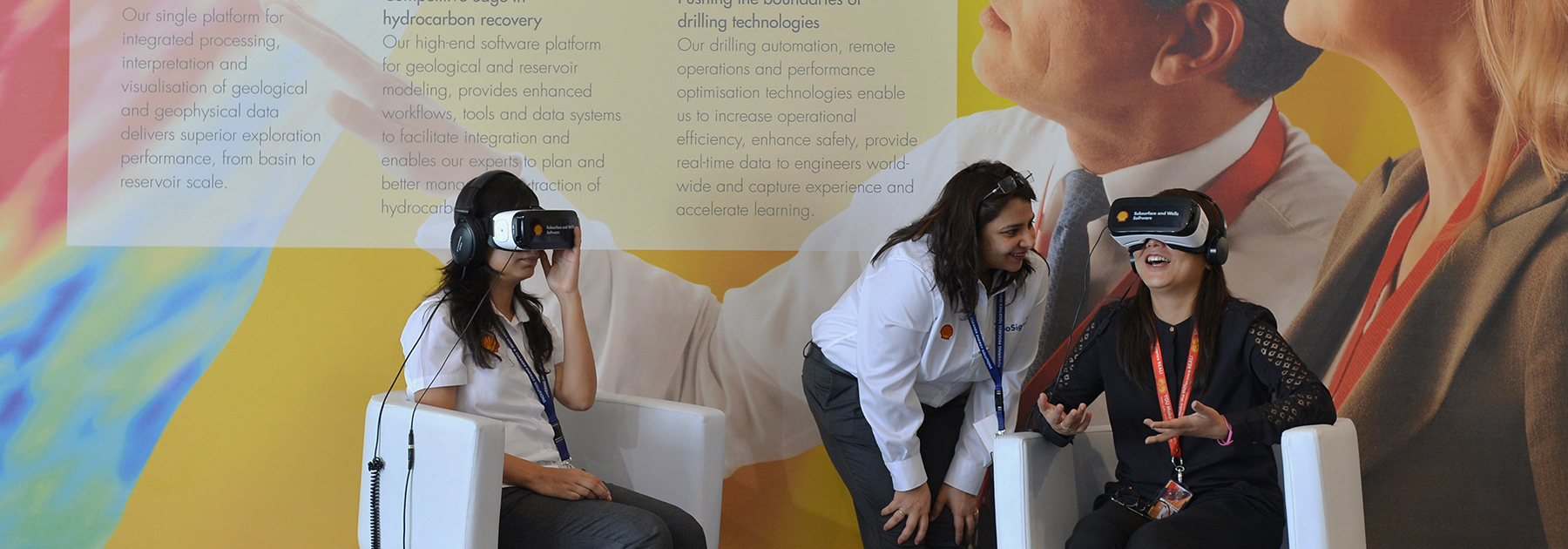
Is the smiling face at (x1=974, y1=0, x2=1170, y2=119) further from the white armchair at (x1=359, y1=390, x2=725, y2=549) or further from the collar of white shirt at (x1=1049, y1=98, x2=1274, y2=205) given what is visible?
Result: the white armchair at (x1=359, y1=390, x2=725, y2=549)

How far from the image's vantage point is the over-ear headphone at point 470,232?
7.05 ft

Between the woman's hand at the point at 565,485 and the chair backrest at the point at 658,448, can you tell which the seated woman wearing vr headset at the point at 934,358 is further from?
the woman's hand at the point at 565,485

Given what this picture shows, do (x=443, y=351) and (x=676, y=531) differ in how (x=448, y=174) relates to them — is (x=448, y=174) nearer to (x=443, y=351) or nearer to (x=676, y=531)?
(x=443, y=351)

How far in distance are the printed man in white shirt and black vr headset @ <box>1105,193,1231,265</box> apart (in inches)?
33.2

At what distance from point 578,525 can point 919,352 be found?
2.95 ft

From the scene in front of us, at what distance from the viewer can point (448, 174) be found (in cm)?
295

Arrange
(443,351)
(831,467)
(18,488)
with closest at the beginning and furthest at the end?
(443,351)
(18,488)
(831,467)

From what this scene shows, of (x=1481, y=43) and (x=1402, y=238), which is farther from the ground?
(x=1481, y=43)

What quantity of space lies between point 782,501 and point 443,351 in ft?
4.35

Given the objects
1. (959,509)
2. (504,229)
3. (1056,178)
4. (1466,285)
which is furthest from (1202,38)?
(504,229)

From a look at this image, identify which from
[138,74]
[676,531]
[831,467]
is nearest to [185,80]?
[138,74]

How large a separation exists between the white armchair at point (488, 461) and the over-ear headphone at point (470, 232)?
34 cm

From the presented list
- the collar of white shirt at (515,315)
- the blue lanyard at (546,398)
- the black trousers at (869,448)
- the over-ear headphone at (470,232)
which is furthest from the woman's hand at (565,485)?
the black trousers at (869,448)

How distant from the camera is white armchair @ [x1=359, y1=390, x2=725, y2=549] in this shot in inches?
77.0
